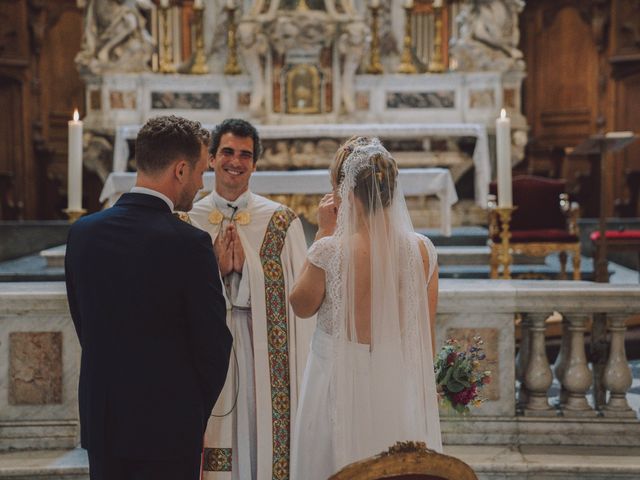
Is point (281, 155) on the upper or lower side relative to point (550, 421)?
upper

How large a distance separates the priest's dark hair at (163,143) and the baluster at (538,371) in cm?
200

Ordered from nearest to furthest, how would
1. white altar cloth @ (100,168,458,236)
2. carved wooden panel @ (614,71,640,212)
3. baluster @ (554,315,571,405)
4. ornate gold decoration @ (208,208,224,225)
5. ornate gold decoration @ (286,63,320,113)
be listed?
ornate gold decoration @ (208,208,224,225), baluster @ (554,315,571,405), white altar cloth @ (100,168,458,236), ornate gold decoration @ (286,63,320,113), carved wooden panel @ (614,71,640,212)

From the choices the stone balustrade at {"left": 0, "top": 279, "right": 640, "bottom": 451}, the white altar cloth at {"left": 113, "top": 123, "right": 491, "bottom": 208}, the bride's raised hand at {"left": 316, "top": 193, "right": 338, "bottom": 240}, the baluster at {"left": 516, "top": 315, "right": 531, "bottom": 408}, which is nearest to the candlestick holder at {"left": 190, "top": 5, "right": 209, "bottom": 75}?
the white altar cloth at {"left": 113, "top": 123, "right": 491, "bottom": 208}

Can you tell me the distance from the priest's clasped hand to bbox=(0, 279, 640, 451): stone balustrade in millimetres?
921

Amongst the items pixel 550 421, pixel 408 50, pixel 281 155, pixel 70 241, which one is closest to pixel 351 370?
pixel 70 241

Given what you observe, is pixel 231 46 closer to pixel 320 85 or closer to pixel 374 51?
pixel 320 85

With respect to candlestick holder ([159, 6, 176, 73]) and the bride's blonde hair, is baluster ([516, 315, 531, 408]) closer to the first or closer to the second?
the bride's blonde hair

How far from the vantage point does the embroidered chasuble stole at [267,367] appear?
3.14 m

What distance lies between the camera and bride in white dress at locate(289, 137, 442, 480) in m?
2.54

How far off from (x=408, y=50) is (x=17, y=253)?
15.4 ft

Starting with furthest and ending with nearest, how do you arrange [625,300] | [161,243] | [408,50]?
[408,50] < [625,300] < [161,243]

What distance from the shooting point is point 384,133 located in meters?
9.48

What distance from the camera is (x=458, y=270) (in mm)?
7137

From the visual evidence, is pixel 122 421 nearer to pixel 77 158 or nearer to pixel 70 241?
pixel 70 241
